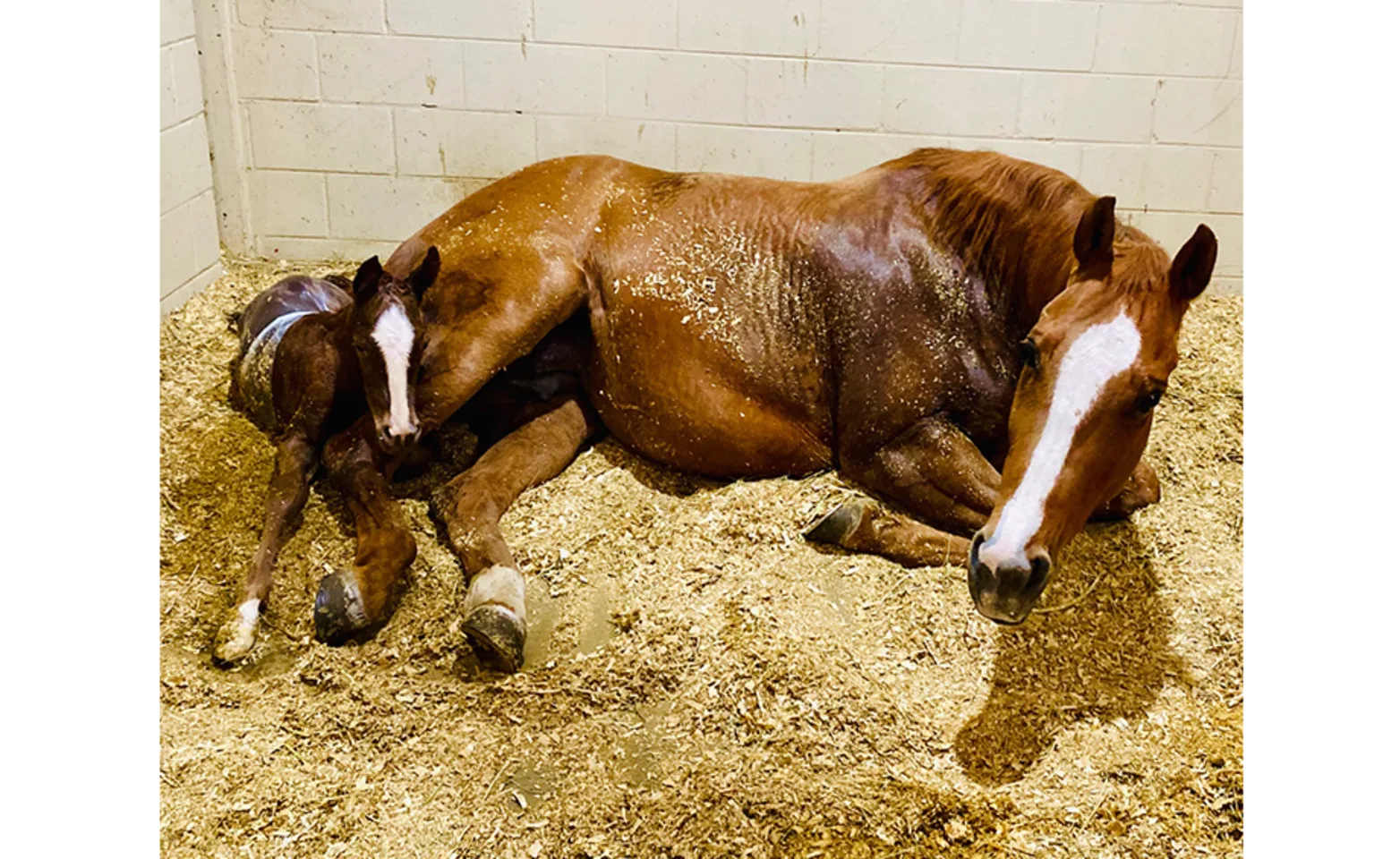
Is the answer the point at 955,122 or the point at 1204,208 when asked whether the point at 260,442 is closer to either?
the point at 955,122

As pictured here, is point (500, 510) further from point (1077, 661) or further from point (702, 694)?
point (1077, 661)

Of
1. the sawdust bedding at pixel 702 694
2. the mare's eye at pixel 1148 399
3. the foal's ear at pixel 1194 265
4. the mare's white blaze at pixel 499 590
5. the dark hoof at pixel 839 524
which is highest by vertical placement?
the foal's ear at pixel 1194 265

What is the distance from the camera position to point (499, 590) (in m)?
2.75

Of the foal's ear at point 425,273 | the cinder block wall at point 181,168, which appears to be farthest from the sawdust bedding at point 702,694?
the cinder block wall at point 181,168

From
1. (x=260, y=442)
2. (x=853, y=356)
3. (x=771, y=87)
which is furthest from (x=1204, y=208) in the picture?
(x=260, y=442)

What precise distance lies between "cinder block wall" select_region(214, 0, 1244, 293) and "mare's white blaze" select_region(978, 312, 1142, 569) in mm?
2443

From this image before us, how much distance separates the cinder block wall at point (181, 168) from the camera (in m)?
4.17

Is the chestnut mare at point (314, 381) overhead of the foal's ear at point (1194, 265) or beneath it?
beneath

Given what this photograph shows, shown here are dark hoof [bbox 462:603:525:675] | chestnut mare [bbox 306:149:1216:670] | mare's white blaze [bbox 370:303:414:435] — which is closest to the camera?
dark hoof [bbox 462:603:525:675]

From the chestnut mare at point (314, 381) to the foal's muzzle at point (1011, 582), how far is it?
5.05ft

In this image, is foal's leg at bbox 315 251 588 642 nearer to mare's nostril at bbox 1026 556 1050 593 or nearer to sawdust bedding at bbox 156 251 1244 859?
sawdust bedding at bbox 156 251 1244 859

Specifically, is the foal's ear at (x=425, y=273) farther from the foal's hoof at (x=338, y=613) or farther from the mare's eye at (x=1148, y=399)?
the mare's eye at (x=1148, y=399)

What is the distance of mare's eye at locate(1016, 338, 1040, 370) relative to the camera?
2.34 metres

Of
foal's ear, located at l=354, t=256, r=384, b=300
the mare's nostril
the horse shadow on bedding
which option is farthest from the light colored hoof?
the mare's nostril
